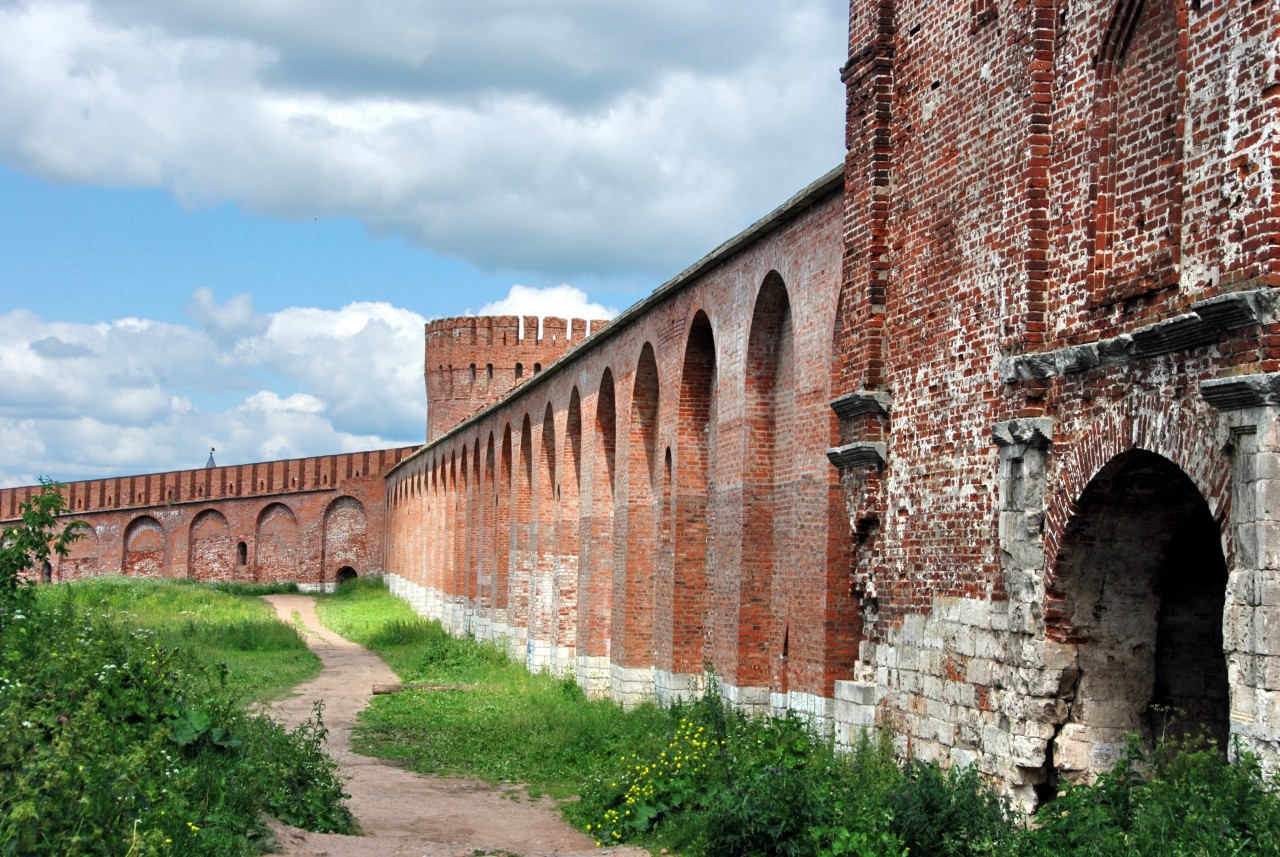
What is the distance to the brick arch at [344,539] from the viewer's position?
187 ft

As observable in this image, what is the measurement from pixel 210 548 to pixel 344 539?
525 centimetres

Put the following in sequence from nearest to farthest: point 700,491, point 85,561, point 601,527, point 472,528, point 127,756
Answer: point 127,756 < point 700,491 < point 601,527 < point 472,528 < point 85,561

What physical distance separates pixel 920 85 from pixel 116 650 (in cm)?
709

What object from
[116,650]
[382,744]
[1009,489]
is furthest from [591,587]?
[1009,489]

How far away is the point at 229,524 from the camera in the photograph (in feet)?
186

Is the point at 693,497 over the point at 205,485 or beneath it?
beneath

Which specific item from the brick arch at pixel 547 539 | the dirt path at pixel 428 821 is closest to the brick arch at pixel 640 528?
the dirt path at pixel 428 821

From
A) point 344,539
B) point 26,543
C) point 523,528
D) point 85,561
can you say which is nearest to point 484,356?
point 344,539

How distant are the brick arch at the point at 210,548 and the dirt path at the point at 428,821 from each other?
1583 inches

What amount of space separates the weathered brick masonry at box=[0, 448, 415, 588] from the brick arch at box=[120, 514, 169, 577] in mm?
40

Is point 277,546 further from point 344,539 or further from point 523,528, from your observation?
point 523,528

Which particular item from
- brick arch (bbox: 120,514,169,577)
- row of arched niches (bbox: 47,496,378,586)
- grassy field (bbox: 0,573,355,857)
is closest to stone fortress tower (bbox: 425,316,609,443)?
row of arched niches (bbox: 47,496,378,586)

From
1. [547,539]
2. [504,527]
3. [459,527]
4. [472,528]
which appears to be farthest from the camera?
[459,527]

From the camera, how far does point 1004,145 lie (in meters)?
8.87
